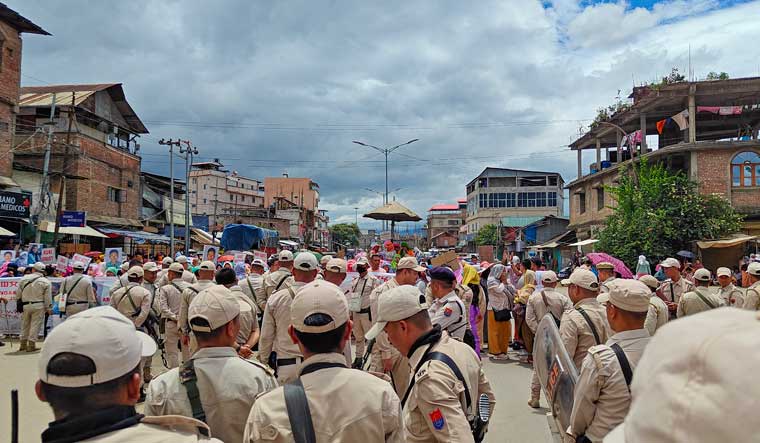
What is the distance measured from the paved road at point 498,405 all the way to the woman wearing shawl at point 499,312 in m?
0.37

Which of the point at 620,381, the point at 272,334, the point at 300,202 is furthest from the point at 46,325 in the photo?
the point at 300,202

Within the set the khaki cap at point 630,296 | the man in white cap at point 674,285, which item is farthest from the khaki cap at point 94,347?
the man in white cap at point 674,285

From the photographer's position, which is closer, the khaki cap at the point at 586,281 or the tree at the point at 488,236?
the khaki cap at the point at 586,281

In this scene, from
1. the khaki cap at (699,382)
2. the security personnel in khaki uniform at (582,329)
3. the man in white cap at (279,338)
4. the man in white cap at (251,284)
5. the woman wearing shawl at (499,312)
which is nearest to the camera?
the khaki cap at (699,382)

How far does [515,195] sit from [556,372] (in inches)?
2669

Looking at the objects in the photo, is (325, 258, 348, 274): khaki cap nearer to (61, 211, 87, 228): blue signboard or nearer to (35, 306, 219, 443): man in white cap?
(35, 306, 219, 443): man in white cap

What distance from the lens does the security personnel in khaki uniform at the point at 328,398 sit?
7.27 feet

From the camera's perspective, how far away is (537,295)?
26.7 feet

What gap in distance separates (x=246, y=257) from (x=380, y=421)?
14935 millimetres

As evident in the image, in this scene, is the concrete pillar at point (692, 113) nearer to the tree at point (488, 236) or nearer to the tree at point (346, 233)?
the tree at point (488, 236)

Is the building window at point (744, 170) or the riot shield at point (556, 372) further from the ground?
the building window at point (744, 170)

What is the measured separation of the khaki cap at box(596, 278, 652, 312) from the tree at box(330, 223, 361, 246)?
99055 mm

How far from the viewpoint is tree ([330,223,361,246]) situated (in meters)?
104

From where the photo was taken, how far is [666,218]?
2381 cm
